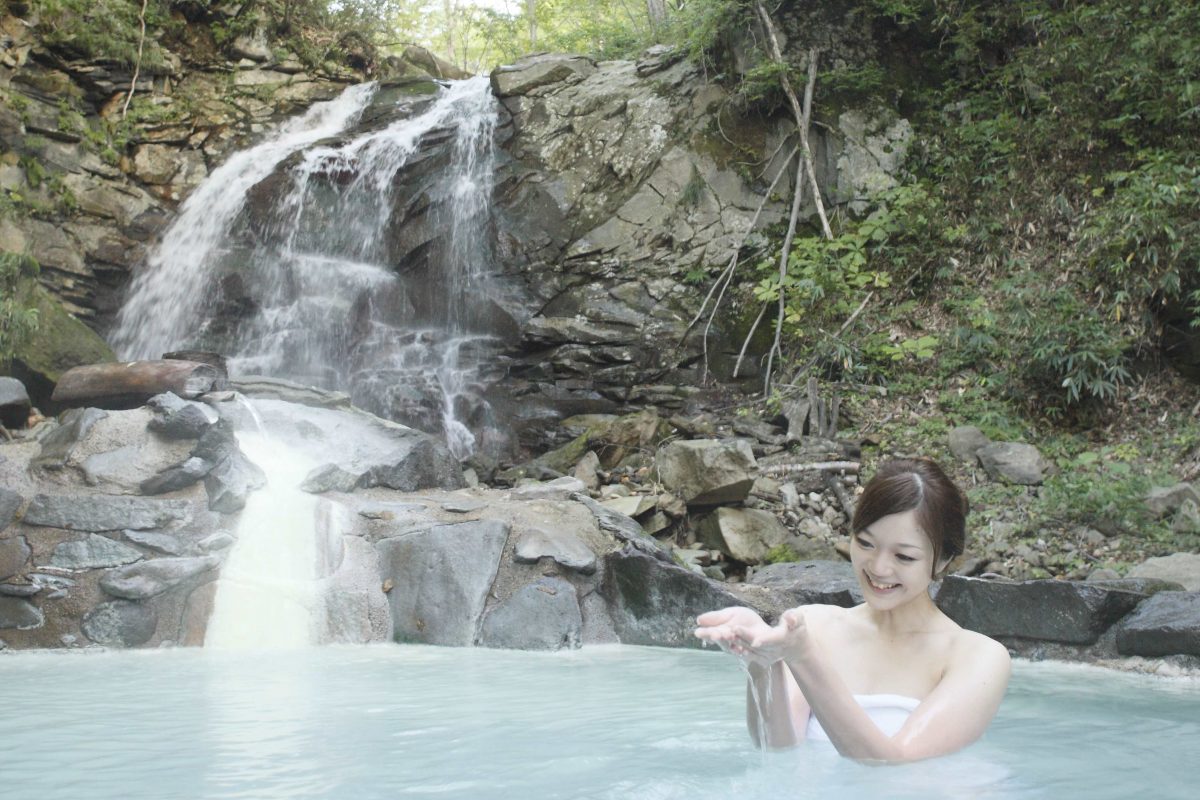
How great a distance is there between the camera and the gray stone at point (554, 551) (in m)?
5.48

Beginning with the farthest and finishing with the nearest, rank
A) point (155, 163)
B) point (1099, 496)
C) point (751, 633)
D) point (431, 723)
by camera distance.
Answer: point (155, 163) < point (1099, 496) < point (431, 723) < point (751, 633)

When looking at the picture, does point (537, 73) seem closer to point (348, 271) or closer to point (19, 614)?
point (348, 271)

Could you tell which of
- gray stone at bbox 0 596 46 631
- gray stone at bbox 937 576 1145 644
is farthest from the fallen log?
gray stone at bbox 937 576 1145 644

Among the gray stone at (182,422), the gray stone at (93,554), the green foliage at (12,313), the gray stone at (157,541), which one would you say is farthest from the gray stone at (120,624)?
the green foliage at (12,313)

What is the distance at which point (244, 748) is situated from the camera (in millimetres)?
2777

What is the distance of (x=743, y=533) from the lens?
7012 mm

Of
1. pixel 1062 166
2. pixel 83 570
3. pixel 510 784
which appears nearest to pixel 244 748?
pixel 510 784

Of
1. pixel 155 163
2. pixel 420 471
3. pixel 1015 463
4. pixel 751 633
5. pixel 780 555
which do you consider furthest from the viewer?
pixel 155 163

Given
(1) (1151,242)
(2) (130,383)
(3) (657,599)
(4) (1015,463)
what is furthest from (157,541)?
(1) (1151,242)

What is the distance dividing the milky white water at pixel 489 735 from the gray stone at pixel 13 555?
58 cm

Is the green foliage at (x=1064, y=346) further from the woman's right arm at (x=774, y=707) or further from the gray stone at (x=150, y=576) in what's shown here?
the gray stone at (x=150, y=576)

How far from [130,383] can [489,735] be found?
5.50 meters

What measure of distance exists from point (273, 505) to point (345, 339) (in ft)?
17.2

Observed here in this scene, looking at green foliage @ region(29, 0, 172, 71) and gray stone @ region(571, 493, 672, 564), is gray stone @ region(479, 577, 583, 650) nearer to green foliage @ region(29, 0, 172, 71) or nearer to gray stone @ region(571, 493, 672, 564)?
gray stone @ region(571, 493, 672, 564)
